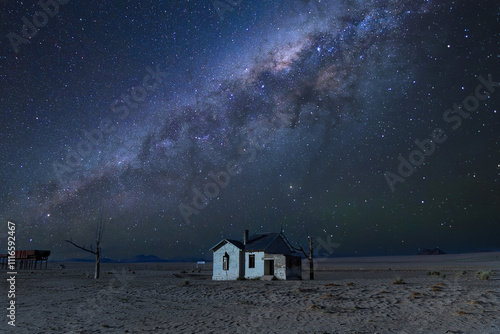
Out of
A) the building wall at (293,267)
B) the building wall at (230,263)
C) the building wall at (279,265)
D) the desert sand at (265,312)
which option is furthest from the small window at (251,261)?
the desert sand at (265,312)

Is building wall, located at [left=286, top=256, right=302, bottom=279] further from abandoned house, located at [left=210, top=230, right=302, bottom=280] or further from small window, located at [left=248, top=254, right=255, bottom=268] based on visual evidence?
small window, located at [left=248, top=254, right=255, bottom=268]

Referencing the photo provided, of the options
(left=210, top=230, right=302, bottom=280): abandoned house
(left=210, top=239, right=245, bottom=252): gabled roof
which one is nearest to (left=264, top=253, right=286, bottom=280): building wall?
(left=210, top=230, right=302, bottom=280): abandoned house

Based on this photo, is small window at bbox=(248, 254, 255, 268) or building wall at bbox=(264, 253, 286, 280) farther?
small window at bbox=(248, 254, 255, 268)

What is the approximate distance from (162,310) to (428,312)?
1178cm

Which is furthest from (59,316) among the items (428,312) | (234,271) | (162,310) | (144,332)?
(234,271)

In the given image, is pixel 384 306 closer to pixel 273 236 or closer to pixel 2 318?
pixel 2 318

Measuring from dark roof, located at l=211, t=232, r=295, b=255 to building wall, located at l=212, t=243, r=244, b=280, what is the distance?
52cm

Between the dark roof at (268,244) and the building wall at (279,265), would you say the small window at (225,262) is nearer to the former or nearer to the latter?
the dark roof at (268,244)

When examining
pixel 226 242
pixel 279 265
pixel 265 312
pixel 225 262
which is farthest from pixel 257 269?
pixel 265 312

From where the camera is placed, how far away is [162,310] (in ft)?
55.6

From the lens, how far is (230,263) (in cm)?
3669

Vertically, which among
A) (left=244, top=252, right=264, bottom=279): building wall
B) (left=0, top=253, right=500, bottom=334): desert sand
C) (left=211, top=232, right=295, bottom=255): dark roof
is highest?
(left=211, top=232, right=295, bottom=255): dark roof

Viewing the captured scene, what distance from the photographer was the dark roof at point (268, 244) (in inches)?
1417

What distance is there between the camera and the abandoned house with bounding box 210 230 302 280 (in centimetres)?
3494
